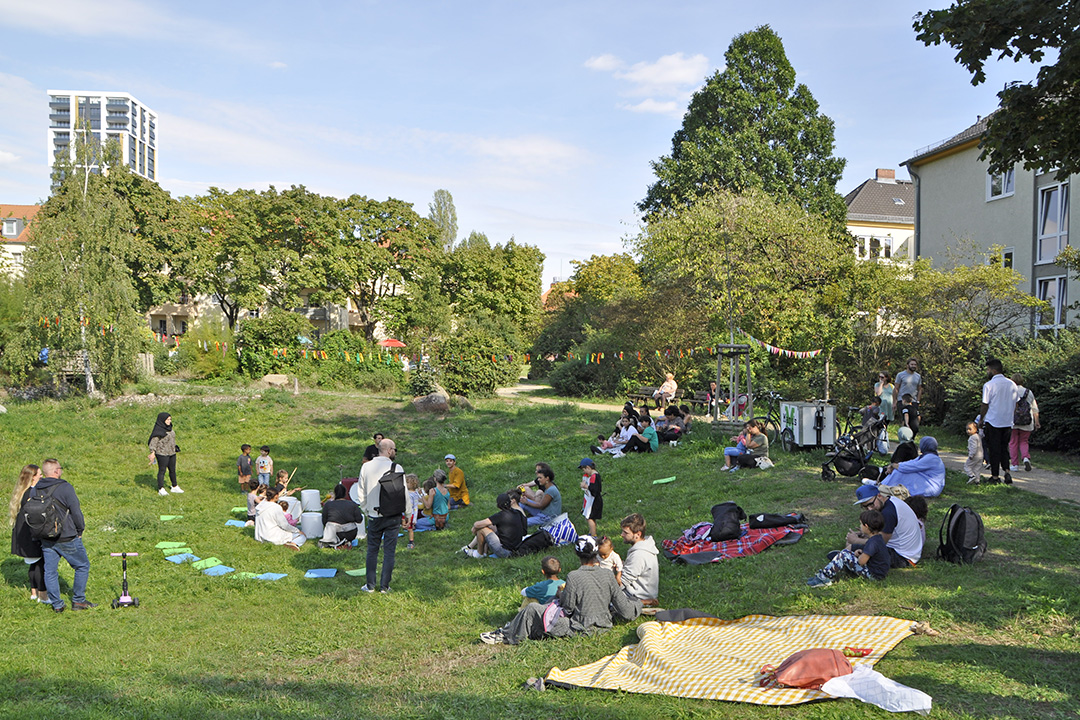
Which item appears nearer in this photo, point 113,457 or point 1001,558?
point 1001,558

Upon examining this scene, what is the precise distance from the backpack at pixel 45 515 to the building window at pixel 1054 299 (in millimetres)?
23963

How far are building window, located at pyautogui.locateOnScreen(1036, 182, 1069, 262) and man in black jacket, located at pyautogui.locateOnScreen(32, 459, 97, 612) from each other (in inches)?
989

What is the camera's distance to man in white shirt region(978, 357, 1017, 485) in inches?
424

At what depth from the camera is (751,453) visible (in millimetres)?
13328

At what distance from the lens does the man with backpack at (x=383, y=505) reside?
8.51 m

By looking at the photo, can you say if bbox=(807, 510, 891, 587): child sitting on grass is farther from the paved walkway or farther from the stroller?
the paved walkway

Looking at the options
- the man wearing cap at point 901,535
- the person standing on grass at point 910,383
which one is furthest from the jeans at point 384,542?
the person standing on grass at point 910,383

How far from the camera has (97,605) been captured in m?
8.20

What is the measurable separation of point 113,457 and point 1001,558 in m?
16.9

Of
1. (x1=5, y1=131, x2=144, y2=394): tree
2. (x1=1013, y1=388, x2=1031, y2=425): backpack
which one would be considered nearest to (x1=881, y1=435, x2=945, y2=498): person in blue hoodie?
(x1=1013, y1=388, x2=1031, y2=425): backpack

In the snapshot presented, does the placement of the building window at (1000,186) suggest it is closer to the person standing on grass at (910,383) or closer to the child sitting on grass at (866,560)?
the person standing on grass at (910,383)

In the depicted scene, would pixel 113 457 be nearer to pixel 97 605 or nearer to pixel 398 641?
pixel 97 605

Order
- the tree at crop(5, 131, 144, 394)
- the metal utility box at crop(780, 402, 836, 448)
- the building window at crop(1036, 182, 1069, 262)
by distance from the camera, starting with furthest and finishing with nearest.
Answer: the building window at crop(1036, 182, 1069, 262) → the tree at crop(5, 131, 144, 394) → the metal utility box at crop(780, 402, 836, 448)

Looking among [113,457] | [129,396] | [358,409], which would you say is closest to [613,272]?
[358,409]
